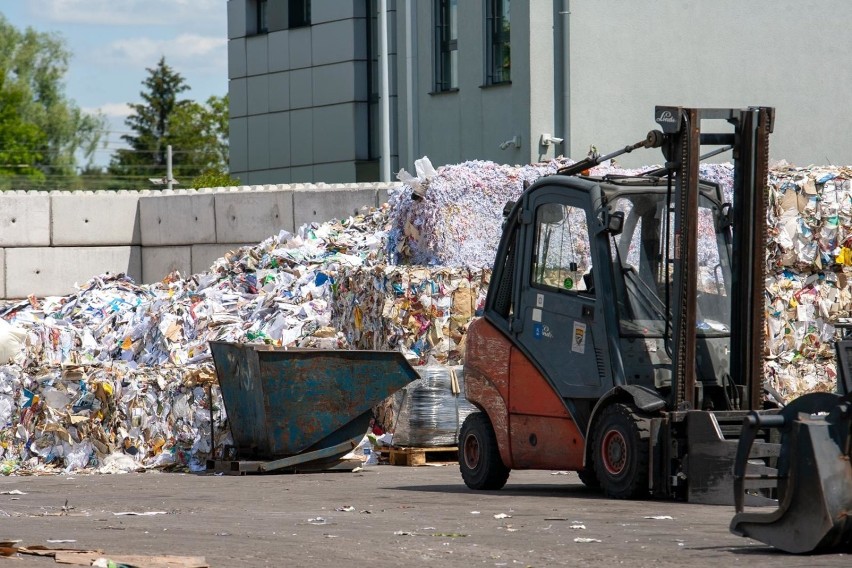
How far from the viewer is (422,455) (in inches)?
572

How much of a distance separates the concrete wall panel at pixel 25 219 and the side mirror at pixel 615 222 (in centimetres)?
1303

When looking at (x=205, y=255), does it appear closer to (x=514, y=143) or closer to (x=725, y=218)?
(x=514, y=143)

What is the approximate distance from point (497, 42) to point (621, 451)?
16198mm

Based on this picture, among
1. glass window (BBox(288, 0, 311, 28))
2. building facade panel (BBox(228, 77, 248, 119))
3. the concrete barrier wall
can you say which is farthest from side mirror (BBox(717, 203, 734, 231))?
building facade panel (BBox(228, 77, 248, 119))

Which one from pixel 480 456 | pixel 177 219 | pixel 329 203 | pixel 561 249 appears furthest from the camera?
pixel 177 219

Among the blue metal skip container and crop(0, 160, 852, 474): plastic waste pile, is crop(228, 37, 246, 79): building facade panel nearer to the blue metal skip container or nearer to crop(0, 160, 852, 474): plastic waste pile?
crop(0, 160, 852, 474): plastic waste pile

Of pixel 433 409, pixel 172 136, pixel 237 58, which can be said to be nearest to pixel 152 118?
pixel 172 136

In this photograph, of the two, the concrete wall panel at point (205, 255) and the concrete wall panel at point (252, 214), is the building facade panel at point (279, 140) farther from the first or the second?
the concrete wall panel at point (252, 214)

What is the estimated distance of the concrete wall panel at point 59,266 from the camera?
21.4m

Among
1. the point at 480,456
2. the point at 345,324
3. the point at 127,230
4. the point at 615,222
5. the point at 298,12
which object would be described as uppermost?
the point at 298,12

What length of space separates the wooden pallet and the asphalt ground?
1356mm

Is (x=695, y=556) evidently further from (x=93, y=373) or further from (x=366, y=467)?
(x=93, y=373)

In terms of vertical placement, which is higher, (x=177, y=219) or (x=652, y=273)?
(x=177, y=219)

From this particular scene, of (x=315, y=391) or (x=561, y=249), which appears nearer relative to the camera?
(x=561, y=249)
